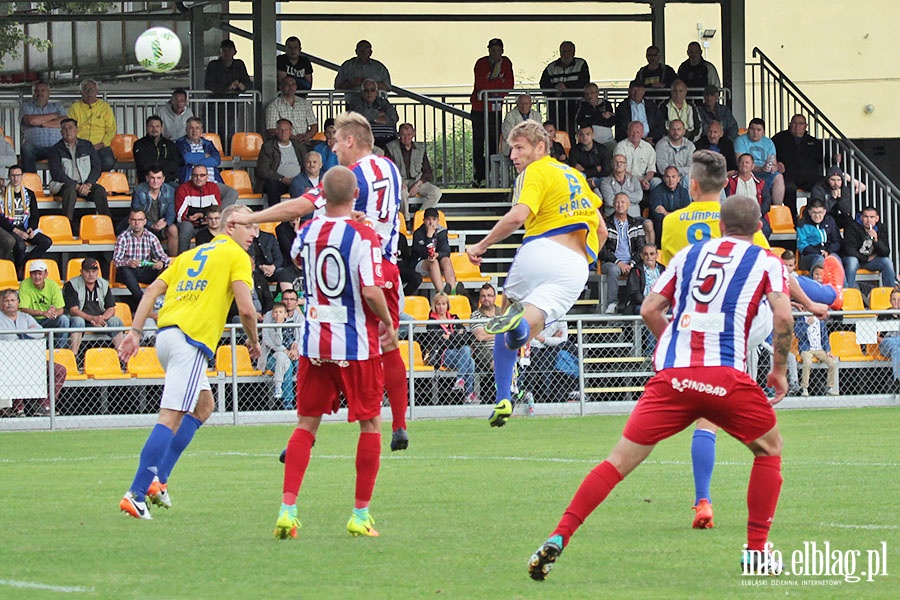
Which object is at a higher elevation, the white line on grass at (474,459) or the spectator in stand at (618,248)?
the spectator in stand at (618,248)

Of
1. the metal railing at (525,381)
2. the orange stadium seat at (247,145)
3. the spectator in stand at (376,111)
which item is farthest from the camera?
the orange stadium seat at (247,145)

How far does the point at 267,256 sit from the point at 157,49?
10.1ft

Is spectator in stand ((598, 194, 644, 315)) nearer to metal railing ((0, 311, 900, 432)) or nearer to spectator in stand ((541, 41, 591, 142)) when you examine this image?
metal railing ((0, 311, 900, 432))

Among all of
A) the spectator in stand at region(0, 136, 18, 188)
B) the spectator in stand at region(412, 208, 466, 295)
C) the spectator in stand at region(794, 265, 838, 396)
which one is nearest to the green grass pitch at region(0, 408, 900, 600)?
the spectator in stand at region(794, 265, 838, 396)

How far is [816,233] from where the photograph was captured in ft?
68.3

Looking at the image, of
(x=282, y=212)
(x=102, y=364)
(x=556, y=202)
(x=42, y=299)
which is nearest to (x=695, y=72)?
(x=42, y=299)

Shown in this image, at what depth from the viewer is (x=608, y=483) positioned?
245 inches

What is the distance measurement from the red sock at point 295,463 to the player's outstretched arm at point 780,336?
8.21ft

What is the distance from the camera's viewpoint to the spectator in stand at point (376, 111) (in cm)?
2191

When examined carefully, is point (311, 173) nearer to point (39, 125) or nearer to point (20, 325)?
point (39, 125)

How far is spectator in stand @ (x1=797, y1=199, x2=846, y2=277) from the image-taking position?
20.8 metres

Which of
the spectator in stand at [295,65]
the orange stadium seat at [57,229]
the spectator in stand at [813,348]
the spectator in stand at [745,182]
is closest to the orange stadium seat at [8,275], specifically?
the orange stadium seat at [57,229]

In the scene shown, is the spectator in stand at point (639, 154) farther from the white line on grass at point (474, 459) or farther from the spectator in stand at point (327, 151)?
the white line on grass at point (474, 459)

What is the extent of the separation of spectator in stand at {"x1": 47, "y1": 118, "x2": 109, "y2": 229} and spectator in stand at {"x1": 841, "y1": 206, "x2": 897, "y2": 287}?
34.1 ft
